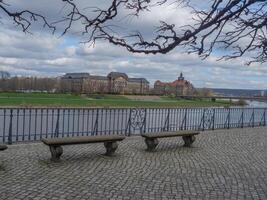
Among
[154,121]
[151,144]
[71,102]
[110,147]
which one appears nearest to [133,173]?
[110,147]

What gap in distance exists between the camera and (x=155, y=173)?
850 centimetres

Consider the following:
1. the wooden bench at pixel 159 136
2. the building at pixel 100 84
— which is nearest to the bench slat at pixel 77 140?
the wooden bench at pixel 159 136

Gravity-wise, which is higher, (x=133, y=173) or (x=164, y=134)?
(x=164, y=134)

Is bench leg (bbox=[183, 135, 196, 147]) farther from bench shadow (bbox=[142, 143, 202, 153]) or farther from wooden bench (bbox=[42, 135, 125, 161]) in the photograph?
wooden bench (bbox=[42, 135, 125, 161])

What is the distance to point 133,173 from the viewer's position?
840cm

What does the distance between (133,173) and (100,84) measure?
87221mm

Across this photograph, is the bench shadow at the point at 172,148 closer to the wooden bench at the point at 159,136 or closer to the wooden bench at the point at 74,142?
the wooden bench at the point at 159,136

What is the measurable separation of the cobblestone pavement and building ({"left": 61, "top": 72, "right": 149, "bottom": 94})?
77094mm

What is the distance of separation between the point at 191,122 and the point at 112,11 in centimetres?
1742

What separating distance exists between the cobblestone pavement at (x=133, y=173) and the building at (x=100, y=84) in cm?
7709

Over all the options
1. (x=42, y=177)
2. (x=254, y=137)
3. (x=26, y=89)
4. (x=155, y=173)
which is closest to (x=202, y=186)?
(x=155, y=173)

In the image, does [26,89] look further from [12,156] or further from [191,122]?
[12,156]

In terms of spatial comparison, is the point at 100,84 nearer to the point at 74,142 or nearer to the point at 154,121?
the point at 154,121

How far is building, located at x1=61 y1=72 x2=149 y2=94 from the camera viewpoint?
9278cm
